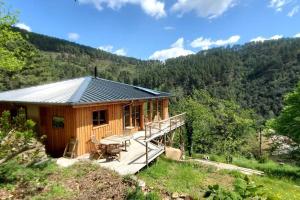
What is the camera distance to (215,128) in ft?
107

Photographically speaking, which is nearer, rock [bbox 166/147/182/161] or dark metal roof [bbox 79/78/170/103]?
dark metal roof [bbox 79/78/170/103]

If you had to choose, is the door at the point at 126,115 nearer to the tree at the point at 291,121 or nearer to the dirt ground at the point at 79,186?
the dirt ground at the point at 79,186

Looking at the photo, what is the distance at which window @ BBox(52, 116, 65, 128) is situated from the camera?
14.5 metres

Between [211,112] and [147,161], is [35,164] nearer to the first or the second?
[147,161]

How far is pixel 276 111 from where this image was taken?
76812mm

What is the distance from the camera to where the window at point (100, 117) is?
15.8 meters

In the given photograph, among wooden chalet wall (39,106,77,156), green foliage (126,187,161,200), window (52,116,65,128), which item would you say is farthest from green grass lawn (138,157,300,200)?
window (52,116,65,128)

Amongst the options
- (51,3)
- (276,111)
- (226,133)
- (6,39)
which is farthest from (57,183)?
(276,111)

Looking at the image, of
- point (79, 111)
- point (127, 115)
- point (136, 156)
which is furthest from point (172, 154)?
point (79, 111)

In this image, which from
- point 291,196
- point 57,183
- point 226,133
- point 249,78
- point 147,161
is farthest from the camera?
point 249,78

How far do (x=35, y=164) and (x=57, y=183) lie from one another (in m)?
2.00

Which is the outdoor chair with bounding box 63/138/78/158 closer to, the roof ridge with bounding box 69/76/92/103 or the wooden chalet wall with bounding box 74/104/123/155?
the wooden chalet wall with bounding box 74/104/123/155

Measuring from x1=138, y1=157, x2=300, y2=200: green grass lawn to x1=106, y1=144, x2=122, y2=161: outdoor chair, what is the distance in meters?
1.65

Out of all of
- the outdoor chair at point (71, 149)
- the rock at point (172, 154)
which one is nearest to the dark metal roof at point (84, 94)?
the outdoor chair at point (71, 149)
